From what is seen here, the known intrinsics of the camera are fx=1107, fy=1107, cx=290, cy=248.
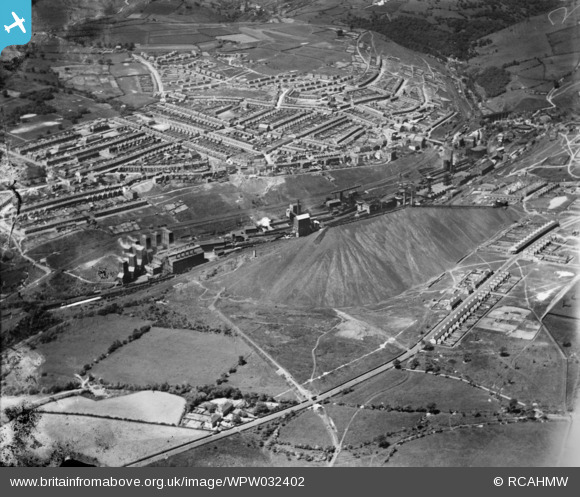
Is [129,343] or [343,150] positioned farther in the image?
[343,150]

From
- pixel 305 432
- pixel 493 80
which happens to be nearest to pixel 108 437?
pixel 305 432

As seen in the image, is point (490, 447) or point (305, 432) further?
point (305, 432)

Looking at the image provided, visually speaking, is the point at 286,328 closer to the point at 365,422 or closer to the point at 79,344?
the point at 365,422

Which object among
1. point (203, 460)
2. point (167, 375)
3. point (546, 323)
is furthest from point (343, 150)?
point (203, 460)

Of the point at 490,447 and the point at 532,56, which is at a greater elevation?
the point at 532,56

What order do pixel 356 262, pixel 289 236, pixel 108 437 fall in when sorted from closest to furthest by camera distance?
pixel 108 437, pixel 356 262, pixel 289 236

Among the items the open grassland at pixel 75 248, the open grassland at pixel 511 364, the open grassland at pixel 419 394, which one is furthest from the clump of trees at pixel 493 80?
the open grassland at pixel 419 394

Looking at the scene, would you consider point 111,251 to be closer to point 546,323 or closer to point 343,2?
point 546,323


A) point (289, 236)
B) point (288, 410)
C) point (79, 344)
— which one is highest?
point (289, 236)
